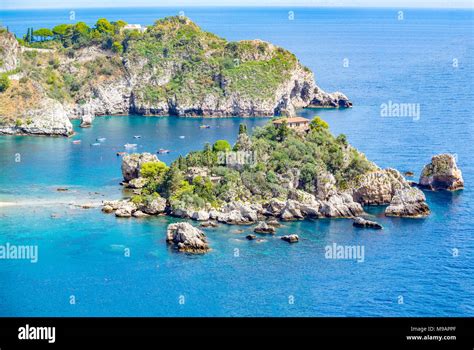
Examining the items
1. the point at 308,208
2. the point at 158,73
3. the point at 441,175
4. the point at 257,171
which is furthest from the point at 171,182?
the point at 158,73

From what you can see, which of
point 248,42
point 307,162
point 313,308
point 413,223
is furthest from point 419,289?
point 248,42

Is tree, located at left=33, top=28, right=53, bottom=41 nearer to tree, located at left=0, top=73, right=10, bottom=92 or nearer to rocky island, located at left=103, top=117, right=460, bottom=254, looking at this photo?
tree, located at left=0, top=73, right=10, bottom=92

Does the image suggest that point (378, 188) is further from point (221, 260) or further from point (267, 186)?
point (221, 260)

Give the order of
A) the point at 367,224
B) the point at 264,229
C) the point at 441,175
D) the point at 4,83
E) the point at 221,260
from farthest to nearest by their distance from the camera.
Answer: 1. the point at 4,83
2. the point at 441,175
3. the point at 367,224
4. the point at 264,229
5. the point at 221,260

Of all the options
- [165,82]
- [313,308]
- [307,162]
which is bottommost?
[313,308]
